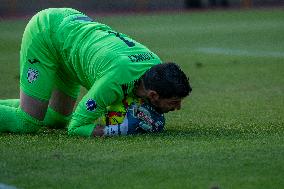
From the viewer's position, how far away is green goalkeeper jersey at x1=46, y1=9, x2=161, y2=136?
326 inches

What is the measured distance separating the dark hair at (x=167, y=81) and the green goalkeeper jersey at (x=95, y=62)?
0.51 feet

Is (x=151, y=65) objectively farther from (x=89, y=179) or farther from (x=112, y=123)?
(x=89, y=179)

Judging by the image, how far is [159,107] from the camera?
27.7ft

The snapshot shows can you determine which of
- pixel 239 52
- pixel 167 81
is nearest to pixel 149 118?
pixel 167 81

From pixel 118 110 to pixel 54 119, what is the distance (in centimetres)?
131

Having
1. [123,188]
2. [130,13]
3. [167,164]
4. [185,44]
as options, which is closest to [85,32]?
[167,164]

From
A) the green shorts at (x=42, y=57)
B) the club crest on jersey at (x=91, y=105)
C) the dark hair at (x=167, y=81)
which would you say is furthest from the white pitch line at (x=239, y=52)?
the club crest on jersey at (x=91, y=105)

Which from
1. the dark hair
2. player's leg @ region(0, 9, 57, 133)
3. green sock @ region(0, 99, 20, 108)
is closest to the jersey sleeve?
the dark hair

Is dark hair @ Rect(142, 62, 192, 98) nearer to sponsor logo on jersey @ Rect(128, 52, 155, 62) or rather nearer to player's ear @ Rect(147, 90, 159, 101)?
player's ear @ Rect(147, 90, 159, 101)

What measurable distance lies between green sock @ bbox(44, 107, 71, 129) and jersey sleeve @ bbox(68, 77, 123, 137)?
1.14 meters

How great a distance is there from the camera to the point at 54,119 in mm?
9594

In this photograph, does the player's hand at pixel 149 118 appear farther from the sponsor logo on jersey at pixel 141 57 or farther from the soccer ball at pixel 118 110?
the sponsor logo on jersey at pixel 141 57

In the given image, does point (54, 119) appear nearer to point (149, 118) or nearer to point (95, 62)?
point (95, 62)

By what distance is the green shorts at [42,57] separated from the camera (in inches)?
355
